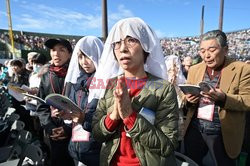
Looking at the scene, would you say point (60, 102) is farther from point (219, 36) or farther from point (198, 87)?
point (219, 36)

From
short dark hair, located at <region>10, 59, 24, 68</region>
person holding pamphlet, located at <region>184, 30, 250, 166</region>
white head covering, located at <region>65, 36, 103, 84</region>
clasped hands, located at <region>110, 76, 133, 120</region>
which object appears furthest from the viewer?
short dark hair, located at <region>10, 59, 24, 68</region>

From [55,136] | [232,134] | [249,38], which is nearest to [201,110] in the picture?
[232,134]

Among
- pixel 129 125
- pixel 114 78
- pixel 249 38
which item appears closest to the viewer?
pixel 129 125

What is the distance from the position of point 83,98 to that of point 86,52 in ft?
1.49

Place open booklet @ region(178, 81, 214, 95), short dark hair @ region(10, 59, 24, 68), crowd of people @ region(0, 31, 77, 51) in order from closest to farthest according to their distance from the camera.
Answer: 1. open booklet @ region(178, 81, 214, 95)
2. short dark hair @ region(10, 59, 24, 68)
3. crowd of people @ region(0, 31, 77, 51)

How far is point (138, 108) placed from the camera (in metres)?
1.35

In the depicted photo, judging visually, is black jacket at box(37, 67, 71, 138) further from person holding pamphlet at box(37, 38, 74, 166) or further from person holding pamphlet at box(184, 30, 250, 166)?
person holding pamphlet at box(184, 30, 250, 166)

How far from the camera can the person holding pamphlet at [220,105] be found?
2113 mm

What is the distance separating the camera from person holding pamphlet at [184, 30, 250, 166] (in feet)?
6.93

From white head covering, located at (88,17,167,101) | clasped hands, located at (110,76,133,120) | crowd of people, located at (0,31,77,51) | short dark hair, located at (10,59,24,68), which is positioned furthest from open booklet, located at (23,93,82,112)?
crowd of people, located at (0,31,77,51)

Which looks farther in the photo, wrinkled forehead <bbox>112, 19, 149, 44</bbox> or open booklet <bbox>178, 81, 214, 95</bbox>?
open booklet <bbox>178, 81, 214, 95</bbox>

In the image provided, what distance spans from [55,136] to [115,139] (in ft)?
3.84

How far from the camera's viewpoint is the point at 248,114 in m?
3.18

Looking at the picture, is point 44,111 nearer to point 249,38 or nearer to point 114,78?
point 114,78
